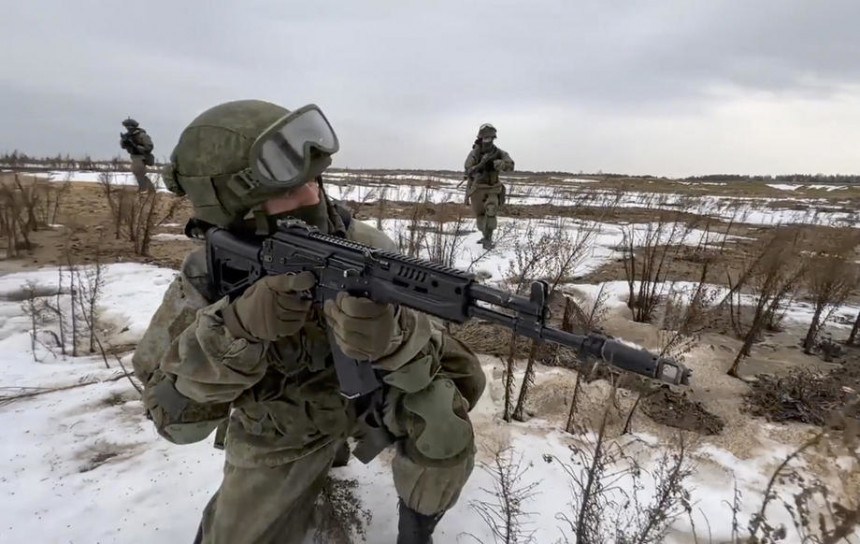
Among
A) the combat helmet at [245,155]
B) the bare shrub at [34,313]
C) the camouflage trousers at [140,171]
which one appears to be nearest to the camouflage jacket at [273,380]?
the combat helmet at [245,155]

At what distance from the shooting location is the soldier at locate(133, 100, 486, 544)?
169 centimetres

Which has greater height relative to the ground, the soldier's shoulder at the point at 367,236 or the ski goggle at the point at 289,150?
the ski goggle at the point at 289,150

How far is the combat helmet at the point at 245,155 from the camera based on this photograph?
1691mm

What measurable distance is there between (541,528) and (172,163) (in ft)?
7.03

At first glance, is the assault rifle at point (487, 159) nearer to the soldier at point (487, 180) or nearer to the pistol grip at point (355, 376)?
the soldier at point (487, 180)

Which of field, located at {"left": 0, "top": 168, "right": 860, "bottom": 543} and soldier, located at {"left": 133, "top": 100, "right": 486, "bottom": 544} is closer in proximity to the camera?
soldier, located at {"left": 133, "top": 100, "right": 486, "bottom": 544}

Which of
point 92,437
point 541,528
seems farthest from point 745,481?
point 92,437

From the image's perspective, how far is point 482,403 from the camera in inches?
131

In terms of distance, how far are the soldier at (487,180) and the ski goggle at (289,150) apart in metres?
7.09

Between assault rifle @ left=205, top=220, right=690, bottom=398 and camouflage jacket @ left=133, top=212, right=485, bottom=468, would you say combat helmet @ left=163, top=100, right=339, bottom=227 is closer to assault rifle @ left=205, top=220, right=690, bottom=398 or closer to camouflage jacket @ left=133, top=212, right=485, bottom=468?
assault rifle @ left=205, top=220, right=690, bottom=398

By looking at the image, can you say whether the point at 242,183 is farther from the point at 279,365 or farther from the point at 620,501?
the point at 620,501

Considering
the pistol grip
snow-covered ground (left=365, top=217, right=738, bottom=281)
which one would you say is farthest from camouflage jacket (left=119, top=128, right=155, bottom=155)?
the pistol grip

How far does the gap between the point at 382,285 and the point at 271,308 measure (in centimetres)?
41

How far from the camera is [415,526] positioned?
1960 mm
